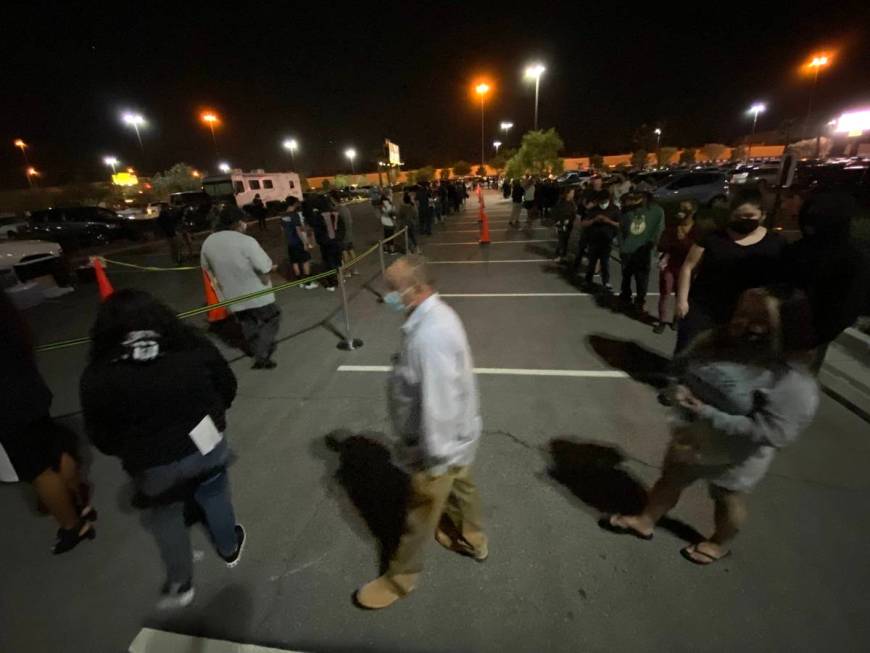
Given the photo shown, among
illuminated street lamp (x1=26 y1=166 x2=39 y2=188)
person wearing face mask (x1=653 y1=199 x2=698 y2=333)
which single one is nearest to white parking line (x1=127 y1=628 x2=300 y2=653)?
person wearing face mask (x1=653 y1=199 x2=698 y2=333)

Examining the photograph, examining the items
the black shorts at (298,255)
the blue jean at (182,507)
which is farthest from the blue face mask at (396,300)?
the black shorts at (298,255)

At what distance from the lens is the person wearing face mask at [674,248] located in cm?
509

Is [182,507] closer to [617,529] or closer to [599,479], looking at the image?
[617,529]

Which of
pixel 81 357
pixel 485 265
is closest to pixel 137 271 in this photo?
pixel 81 357

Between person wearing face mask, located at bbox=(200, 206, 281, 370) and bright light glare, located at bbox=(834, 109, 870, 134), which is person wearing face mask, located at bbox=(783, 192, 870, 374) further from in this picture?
bright light glare, located at bbox=(834, 109, 870, 134)

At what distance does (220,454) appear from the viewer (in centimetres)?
233

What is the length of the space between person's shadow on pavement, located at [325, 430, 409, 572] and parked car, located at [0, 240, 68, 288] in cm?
895

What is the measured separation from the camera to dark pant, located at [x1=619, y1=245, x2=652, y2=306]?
6020 mm

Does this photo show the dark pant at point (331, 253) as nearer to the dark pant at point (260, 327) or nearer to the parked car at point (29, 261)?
the dark pant at point (260, 327)

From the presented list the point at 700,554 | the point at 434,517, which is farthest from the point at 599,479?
the point at 434,517

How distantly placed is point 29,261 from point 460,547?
11.7 m

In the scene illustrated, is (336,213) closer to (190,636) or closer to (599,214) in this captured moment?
(599,214)

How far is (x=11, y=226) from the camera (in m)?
17.6

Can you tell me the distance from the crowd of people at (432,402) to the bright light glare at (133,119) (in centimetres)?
4533
